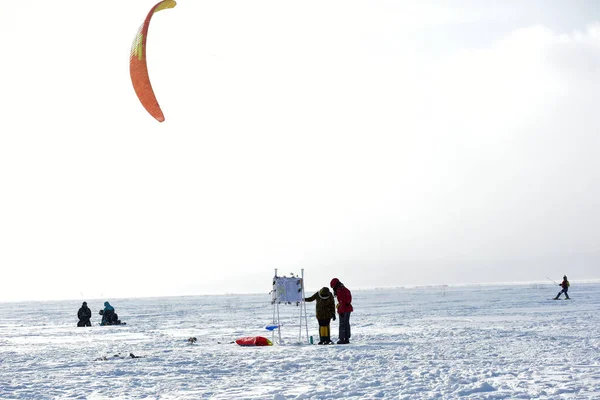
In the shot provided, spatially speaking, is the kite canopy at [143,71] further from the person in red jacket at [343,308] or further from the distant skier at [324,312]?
the person in red jacket at [343,308]

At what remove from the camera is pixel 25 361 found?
11672 millimetres

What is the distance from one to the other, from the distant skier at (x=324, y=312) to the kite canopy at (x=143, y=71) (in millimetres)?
5223

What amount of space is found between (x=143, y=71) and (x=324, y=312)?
6604mm

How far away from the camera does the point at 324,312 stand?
44.5 feet

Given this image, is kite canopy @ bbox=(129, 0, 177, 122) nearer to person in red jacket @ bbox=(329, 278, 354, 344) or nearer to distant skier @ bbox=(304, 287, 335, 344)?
distant skier @ bbox=(304, 287, 335, 344)

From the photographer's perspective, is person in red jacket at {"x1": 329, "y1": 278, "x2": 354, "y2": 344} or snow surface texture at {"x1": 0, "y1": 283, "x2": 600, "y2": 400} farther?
person in red jacket at {"x1": 329, "y1": 278, "x2": 354, "y2": 344}

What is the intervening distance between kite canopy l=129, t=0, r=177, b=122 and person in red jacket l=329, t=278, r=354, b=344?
5341 millimetres

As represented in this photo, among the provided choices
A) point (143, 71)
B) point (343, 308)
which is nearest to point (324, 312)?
point (343, 308)

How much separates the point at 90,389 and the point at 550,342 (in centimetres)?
819

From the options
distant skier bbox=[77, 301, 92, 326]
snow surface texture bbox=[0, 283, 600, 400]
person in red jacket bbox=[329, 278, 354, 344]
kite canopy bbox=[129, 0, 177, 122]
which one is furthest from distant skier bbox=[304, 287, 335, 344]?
distant skier bbox=[77, 301, 92, 326]

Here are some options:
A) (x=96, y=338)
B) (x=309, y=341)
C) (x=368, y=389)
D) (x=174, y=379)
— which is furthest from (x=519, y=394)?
(x=96, y=338)

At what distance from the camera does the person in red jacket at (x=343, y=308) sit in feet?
43.7

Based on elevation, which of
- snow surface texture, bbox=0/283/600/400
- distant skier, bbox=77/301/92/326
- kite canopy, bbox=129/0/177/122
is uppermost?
kite canopy, bbox=129/0/177/122

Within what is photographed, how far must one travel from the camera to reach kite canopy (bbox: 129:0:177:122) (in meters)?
14.3
